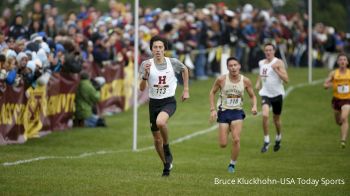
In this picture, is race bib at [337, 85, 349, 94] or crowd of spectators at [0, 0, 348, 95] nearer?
race bib at [337, 85, 349, 94]

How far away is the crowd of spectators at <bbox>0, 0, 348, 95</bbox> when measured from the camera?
2281 centimetres

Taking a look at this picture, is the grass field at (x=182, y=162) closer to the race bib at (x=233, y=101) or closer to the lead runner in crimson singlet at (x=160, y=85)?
the lead runner in crimson singlet at (x=160, y=85)

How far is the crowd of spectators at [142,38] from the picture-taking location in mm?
22812

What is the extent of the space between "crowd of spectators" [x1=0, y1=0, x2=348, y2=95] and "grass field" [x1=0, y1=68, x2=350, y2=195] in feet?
6.38

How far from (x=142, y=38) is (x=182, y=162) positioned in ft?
48.7

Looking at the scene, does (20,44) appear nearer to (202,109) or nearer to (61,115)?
(61,115)

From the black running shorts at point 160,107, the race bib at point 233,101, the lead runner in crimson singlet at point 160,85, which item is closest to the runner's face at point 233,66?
the race bib at point 233,101

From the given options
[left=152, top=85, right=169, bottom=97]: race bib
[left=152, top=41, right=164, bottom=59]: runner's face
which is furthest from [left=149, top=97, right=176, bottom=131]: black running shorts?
[left=152, top=41, right=164, bottom=59]: runner's face

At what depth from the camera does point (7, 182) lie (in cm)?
1467

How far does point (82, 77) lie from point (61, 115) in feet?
5.30

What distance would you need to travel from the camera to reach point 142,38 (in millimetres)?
33750

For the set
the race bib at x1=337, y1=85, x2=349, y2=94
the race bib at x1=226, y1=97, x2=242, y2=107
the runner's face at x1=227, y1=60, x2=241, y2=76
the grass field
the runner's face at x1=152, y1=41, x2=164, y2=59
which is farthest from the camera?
the race bib at x1=337, y1=85, x2=349, y2=94

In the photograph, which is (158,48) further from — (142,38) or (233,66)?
(142,38)

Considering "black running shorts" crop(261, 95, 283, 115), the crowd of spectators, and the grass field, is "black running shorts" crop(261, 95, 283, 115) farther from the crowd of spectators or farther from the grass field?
the crowd of spectators
